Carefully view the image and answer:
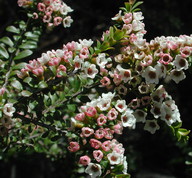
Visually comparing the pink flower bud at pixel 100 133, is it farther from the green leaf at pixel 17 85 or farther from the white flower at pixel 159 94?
the green leaf at pixel 17 85

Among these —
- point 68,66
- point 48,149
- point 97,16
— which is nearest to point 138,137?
point 97,16

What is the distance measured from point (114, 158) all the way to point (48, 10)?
3.40 feet

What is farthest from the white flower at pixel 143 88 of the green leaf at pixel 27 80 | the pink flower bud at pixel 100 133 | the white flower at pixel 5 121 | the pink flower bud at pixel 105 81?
the white flower at pixel 5 121

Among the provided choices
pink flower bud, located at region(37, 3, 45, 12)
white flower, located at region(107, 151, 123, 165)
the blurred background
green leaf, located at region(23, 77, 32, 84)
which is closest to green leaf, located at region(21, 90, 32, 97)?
green leaf, located at region(23, 77, 32, 84)

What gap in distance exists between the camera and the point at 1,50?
6.27ft

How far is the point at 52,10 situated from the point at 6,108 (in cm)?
79

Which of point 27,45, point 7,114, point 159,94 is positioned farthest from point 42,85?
point 27,45

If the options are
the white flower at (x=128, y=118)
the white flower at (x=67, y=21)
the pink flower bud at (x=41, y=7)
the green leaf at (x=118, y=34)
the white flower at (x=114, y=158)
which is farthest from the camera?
the white flower at (x=67, y=21)

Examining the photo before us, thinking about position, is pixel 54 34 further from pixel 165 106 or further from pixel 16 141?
pixel 165 106

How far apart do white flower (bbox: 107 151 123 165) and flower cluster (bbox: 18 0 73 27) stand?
38.2 inches

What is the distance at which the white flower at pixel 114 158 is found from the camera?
1.30m

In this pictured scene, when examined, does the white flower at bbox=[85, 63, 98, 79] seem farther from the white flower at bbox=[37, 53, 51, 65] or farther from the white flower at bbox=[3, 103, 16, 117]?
the white flower at bbox=[3, 103, 16, 117]

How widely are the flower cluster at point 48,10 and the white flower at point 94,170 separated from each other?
0.98 metres

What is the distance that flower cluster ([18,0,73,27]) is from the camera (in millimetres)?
1944
